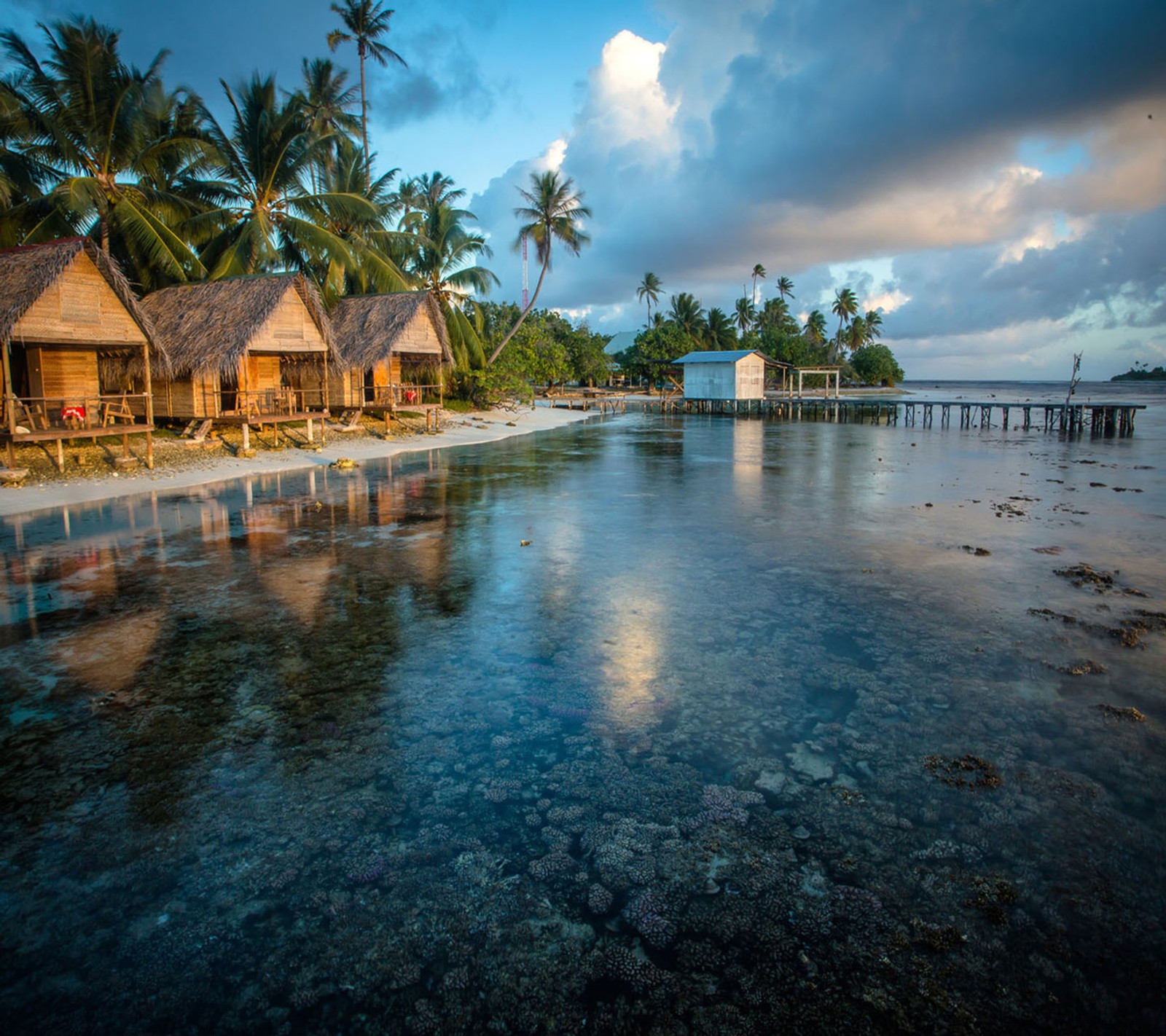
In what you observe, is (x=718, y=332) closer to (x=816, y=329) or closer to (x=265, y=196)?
(x=816, y=329)

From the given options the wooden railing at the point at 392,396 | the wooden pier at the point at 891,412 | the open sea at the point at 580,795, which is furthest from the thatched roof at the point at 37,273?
the wooden pier at the point at 891,412

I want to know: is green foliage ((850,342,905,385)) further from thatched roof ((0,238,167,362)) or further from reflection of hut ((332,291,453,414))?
thatched roof ((0,238,167,362))

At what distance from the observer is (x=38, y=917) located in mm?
3432

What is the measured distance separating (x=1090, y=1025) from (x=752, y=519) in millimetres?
10708

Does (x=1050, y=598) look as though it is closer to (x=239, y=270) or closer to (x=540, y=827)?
(x=540, y=827)

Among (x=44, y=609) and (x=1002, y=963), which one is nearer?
(x=1002, y=963)

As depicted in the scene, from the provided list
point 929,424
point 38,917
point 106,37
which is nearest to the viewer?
point 38,917

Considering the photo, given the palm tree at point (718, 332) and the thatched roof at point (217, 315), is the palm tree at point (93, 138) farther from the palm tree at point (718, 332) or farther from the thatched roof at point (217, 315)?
the palm tree at point (718, 332)

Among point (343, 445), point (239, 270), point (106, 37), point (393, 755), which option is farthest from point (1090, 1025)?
point (106, 37)

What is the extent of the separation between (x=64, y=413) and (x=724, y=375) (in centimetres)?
4630

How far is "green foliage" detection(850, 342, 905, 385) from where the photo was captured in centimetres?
9269

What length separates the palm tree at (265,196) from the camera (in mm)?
24031

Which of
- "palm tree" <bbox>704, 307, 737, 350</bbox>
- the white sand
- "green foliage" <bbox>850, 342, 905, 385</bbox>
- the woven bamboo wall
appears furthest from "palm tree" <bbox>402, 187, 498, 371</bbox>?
"green foliage" <bbox>850, 342, 905, 385</bbox>

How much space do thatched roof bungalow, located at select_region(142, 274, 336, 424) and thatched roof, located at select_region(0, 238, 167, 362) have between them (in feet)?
9.06
